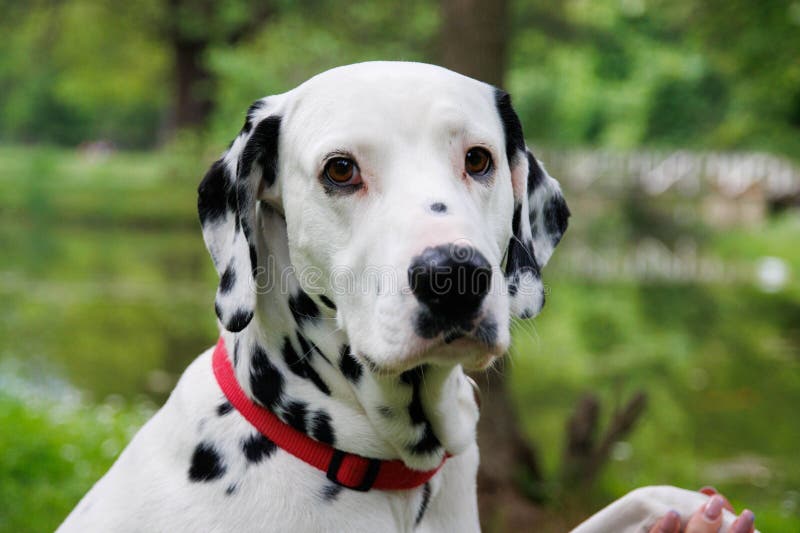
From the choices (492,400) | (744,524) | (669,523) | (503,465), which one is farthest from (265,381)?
(503,465)

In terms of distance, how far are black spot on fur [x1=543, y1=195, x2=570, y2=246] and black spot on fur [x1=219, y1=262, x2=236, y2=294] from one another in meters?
1.01

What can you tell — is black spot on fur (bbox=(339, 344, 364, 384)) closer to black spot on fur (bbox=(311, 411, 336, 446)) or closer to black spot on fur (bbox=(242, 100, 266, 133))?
black spot on fur (bbox=(311, 411, 336, 446))

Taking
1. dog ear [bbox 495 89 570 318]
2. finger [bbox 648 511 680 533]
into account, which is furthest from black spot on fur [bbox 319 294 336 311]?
finger [bbox 648 511 680 533]

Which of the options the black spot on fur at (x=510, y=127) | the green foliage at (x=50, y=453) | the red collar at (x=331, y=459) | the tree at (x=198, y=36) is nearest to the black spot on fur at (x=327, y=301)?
the red collar at (x=331, y=459)

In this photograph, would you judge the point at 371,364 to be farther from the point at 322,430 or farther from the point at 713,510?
the point at 713,510

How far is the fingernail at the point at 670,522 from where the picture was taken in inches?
95.9

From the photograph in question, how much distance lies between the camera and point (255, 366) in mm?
2562

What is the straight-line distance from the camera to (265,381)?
2.53 metres

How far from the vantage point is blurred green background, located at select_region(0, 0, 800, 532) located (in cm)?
706

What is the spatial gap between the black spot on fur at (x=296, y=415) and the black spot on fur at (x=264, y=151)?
645 mm

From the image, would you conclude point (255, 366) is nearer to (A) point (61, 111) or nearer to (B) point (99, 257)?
(B) point (99, 257)

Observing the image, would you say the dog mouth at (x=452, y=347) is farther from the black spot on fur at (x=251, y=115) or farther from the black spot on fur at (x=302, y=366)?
the black spot on fur at (x=251, y=115)

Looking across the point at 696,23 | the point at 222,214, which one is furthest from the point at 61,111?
the point at 222,214

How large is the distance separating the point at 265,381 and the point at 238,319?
187 mm
